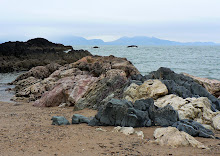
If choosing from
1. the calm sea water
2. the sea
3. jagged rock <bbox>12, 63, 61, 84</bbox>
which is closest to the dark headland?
the sea

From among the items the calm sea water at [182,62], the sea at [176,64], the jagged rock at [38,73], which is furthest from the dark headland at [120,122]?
the calm sea water at [182,62]

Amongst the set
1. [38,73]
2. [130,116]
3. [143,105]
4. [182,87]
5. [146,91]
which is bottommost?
[38,73]

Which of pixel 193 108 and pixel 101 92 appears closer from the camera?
pixel 193 108

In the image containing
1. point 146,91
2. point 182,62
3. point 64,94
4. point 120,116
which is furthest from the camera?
point 182,62

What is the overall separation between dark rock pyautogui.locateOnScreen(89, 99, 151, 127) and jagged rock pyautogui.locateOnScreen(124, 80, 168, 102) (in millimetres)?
1661

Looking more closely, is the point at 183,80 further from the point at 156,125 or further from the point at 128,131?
the point at 128,131

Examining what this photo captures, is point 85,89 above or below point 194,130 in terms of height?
below

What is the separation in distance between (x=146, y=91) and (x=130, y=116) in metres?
2.22

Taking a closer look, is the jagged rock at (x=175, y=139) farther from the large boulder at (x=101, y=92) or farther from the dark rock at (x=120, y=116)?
the large boulder at (x=101, y=92)

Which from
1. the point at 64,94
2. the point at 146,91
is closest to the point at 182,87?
the point at 146,91

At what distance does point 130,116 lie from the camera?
20.2ft

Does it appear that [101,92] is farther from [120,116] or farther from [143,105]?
[120,116]

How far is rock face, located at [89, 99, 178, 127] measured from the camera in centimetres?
619

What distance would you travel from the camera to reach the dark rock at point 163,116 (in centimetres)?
639
